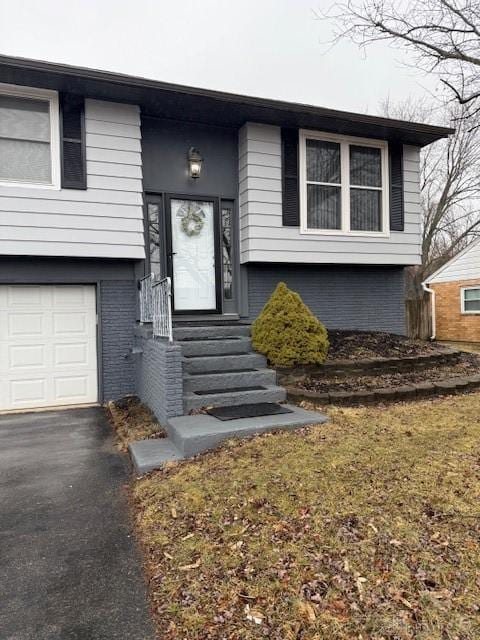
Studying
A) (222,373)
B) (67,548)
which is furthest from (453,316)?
(67,548)

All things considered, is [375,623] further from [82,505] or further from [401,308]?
[401,308]

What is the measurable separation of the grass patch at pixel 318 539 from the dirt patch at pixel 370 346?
2.20 m

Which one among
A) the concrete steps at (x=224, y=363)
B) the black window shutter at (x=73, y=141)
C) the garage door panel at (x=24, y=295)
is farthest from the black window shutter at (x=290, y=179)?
the garage door panel at (x=24, y=295)

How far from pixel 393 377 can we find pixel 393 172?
3989mm

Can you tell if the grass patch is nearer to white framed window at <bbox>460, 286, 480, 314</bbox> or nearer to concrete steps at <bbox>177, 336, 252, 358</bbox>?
Result: concrete steps at <bbox>177, 336, 252, 358</bbox>

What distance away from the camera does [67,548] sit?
8.62ft

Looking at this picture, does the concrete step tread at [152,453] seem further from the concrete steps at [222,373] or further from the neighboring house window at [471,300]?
the neighboring house window at [471,300]

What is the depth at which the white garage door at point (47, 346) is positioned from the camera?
6.11m

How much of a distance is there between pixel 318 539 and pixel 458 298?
14001 mm

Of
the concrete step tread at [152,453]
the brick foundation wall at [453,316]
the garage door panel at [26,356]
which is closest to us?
the concrete step tread at [152,453]

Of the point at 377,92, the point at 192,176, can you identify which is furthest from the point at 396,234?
the point at 377,92

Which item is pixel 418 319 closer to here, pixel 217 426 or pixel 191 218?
pixel 191 218

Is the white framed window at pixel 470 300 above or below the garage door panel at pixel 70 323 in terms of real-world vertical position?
above

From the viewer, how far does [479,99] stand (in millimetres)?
9078
